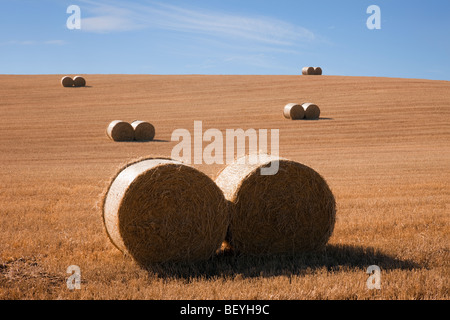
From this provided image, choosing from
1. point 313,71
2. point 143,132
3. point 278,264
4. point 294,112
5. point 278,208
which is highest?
point 313,71

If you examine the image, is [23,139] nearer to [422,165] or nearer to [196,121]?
[196,121]

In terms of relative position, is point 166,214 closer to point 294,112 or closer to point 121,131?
point 121,131

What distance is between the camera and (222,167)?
709 cm

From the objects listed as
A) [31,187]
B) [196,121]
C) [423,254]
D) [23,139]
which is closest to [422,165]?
[423,254]

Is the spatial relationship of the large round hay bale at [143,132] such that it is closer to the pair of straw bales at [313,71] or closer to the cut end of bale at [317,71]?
the pair of straw bales at [313,71]

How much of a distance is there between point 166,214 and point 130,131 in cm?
1895

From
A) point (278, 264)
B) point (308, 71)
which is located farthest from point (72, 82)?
point (278, 264)

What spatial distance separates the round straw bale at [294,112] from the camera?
1144 inches

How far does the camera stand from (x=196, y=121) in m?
28.4

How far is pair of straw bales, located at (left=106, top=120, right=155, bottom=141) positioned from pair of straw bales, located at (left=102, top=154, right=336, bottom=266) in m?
17.8

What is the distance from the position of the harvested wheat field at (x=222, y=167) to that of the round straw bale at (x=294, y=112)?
113cm

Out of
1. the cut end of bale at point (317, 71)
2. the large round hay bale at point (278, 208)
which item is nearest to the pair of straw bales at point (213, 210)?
the large round hay bale at point (278, 208)

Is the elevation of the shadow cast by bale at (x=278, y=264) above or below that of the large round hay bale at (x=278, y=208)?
below
